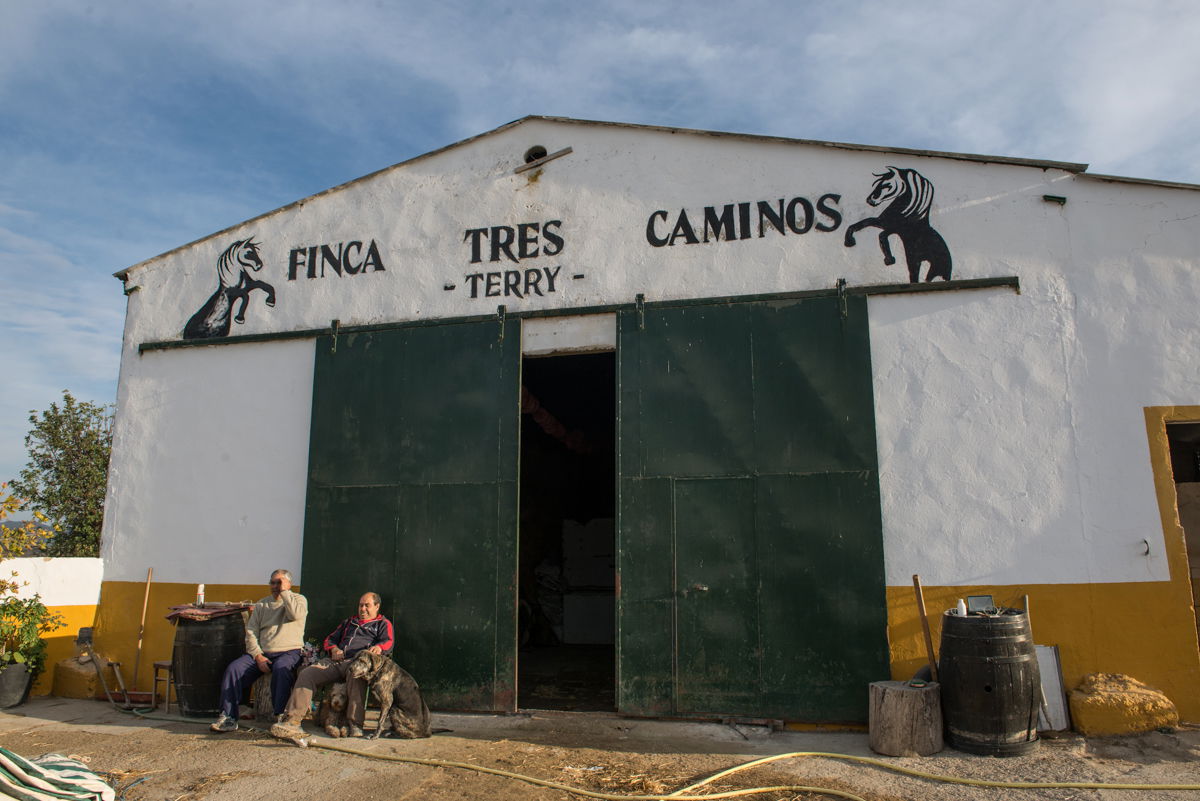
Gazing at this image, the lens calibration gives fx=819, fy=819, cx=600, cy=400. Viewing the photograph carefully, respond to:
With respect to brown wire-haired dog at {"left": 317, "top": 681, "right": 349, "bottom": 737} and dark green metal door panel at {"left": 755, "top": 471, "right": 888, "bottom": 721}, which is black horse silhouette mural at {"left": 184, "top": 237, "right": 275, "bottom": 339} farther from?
dark green metal door panel at {"left": 755, "top": 471, "right": 888, "bottom": 721}

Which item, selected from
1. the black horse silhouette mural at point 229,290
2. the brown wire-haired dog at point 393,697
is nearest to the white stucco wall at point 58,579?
the black horse silhouette mural at point 229,290

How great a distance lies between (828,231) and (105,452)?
58.0 feet


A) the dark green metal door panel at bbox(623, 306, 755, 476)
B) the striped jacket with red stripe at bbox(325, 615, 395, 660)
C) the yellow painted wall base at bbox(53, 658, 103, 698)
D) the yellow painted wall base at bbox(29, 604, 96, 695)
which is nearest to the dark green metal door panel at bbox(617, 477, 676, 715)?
the dark green metal door panel at bbox(623, 306, 755, 476)

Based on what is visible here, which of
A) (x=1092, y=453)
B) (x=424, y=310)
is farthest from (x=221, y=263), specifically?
(x=1092, y=453)

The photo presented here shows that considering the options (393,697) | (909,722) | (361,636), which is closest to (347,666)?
(361,636)

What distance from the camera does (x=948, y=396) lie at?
268 inches

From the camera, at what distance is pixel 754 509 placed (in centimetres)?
700

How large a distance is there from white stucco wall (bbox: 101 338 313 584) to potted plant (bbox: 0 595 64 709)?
68 cm

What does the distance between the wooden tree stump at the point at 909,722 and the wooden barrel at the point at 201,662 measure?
5549 millimetres

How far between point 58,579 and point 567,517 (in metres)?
8.70

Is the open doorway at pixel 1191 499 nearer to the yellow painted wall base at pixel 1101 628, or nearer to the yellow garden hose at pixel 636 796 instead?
the yellow painted wall base at pixel 1101 628

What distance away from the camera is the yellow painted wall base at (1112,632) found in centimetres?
612

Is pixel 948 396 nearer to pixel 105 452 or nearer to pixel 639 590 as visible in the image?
pixel 639 590

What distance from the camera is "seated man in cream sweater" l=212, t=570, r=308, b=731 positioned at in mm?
6914
